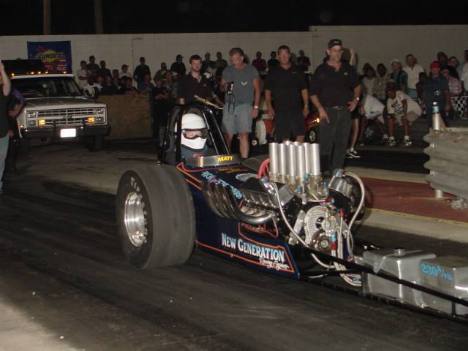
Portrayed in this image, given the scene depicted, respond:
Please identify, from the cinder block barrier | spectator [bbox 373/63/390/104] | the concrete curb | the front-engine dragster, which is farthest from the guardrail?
the cinder block barrier

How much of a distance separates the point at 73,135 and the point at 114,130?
3.47 metres

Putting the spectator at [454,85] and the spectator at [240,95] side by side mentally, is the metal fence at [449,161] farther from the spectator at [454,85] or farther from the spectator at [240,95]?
the spectator at [454,85]

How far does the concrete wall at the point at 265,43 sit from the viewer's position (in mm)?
27781

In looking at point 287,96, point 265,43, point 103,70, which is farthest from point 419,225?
point 265,43

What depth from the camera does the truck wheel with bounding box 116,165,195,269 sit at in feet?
24.7

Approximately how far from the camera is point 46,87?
19750mm

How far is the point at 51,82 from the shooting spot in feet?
65.0

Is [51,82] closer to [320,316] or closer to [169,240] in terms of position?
[169,240]

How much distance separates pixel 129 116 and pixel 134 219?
1485 cm

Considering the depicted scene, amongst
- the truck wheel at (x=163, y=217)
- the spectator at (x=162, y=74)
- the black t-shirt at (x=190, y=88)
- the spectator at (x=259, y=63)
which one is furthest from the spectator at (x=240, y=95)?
the spectator at (x=259, y=63)

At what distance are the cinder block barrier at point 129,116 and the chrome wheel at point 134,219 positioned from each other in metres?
14.3

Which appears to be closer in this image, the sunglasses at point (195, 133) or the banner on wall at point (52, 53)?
the sunglasses at point (195, 133)

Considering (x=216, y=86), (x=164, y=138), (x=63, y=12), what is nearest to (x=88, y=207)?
(x=164, y=138)

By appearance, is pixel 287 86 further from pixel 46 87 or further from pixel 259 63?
pixel 259 63
